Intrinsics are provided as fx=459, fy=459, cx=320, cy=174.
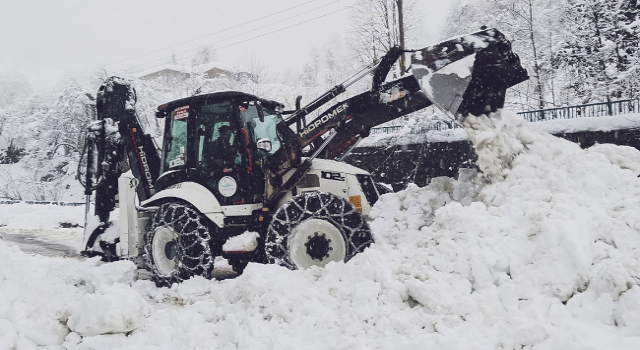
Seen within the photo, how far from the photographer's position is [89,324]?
3.39 meters

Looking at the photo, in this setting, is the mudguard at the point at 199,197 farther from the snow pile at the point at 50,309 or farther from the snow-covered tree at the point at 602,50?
the snow-covered tree at the point at 602,50

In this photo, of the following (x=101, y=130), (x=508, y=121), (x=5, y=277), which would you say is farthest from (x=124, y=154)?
(x=508, y=121)

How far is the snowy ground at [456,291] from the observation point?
3.00m

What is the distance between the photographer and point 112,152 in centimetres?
646

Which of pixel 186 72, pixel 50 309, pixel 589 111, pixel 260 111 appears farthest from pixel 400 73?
pixel 186 72

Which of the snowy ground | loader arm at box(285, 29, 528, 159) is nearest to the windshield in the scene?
loader arm at box(285, 29, 528, 159)

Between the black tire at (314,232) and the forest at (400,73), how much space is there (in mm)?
8238

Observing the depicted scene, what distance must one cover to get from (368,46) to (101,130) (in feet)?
68.4

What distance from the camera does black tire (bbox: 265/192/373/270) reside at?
4.68 m

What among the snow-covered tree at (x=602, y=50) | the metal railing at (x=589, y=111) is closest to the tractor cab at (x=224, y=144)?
the metal railing at (x=589, y=111)

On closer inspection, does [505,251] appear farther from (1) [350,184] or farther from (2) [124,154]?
(2) [124,154]

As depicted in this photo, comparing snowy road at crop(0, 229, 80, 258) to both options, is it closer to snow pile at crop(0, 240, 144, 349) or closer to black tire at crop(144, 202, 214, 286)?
black tire at crop(144, 202, 214, 286)

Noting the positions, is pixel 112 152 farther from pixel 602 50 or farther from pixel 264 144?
pixel 602 50

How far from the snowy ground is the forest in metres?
8.90
